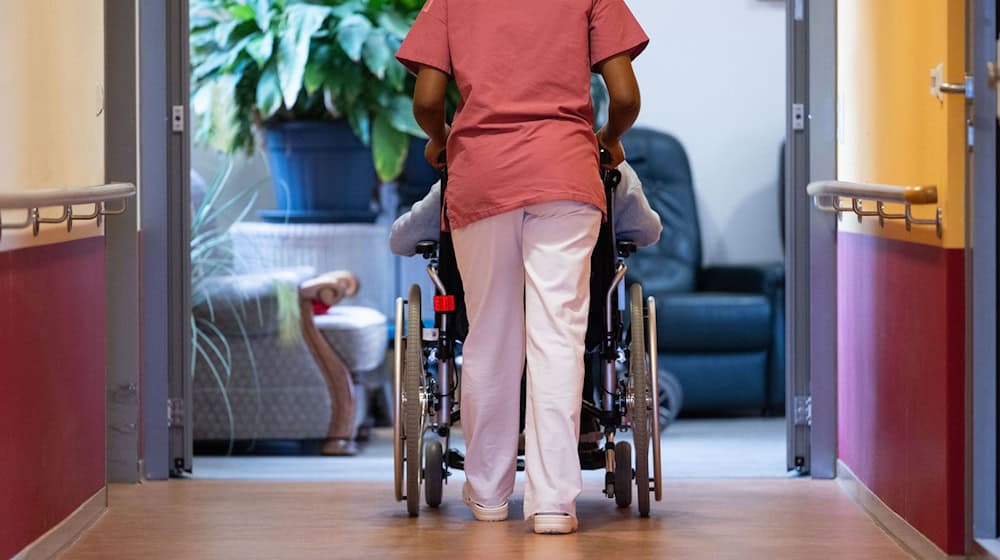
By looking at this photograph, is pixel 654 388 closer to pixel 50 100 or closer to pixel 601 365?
pixel 601 365

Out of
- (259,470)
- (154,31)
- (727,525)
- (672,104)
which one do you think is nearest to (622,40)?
(727,525)

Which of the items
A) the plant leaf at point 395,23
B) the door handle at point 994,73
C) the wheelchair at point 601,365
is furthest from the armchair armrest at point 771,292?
the door handle at point 994,73

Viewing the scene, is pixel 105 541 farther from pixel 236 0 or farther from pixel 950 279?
pixel 236 0

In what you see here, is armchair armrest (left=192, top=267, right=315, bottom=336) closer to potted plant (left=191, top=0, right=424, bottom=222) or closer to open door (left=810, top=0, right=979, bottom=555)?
potted plant (left=191, top=0, right=424, bottom=222)

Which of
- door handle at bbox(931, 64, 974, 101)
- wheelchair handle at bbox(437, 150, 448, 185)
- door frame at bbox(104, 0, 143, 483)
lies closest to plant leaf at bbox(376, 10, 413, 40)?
door frame at bbox(104, 0, 143, 483)

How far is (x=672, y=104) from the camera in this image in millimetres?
5965

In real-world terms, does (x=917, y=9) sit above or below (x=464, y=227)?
above

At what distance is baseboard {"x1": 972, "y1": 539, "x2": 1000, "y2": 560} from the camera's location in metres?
2.65

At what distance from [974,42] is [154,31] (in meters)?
2.21

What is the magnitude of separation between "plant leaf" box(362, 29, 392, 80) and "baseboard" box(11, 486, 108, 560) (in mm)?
2025

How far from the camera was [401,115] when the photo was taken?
521cm

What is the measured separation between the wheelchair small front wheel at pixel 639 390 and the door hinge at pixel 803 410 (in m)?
0.90

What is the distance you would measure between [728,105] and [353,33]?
171 centimetres

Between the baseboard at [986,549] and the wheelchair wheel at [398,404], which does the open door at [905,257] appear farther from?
the wheelchair wheel at [398,404]
